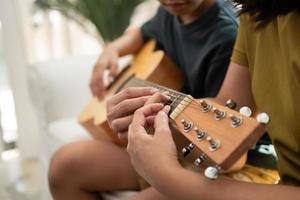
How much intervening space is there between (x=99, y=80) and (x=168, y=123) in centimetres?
66

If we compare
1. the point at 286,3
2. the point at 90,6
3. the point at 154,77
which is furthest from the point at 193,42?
the point at 90,6

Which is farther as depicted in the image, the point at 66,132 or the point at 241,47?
the point at 66,132

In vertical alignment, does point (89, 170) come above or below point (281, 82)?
below

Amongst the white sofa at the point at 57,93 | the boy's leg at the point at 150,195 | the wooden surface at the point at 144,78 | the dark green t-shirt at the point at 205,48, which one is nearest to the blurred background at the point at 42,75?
the white sofa at the point at 57,93

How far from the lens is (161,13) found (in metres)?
1.35

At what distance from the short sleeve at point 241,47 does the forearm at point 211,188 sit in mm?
274

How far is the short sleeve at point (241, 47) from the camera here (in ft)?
2.71

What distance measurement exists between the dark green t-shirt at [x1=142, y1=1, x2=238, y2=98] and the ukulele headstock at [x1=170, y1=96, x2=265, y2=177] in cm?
36

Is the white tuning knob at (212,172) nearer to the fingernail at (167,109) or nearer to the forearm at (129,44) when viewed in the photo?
the fingernail at (167,109)

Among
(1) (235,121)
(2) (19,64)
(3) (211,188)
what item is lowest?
(2) (19,64)

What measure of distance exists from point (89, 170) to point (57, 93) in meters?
0.55

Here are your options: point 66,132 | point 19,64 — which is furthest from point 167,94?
point 19,64

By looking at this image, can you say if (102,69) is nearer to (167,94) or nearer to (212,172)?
(167,94)

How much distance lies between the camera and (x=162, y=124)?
2.30 ft
